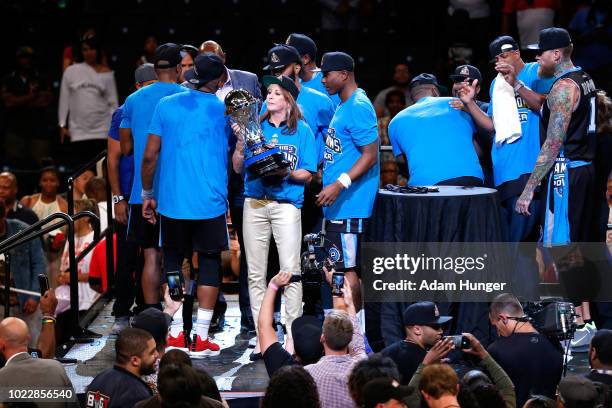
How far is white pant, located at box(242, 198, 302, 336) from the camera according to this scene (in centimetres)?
747

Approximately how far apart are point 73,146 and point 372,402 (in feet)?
28.1

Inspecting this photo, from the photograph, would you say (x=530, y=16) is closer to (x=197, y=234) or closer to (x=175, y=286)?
(x=197, y=234)

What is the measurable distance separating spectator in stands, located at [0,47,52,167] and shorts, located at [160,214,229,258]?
19.8 ft

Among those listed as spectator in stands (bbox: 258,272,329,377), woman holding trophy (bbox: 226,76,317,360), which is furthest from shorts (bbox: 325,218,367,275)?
spectator in stands (bbox: 258,272,329,377)

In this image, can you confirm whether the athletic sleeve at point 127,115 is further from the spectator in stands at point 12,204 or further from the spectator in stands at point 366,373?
the spectator in stands at point 366,373

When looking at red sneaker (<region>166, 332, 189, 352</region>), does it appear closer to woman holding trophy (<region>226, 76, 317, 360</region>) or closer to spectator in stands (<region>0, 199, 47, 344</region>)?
woman holding trophy (<region>226, 76, 317, 360</region>)

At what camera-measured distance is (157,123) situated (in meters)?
7.42

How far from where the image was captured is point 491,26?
520 inches

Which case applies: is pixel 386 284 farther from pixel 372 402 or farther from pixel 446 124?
pixel 372 402

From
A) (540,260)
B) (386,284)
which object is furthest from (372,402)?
(540,260)

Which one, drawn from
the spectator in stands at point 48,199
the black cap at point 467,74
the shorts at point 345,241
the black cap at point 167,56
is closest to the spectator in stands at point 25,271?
the spectator in stands at point 48,199

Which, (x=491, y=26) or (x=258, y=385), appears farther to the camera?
(x=491, y=26)

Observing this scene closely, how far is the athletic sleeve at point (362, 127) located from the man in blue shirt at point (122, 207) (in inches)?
61.8

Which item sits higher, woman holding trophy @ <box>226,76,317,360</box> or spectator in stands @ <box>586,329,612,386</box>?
woman holding trophy @ <box>226,76,317,360</box>
